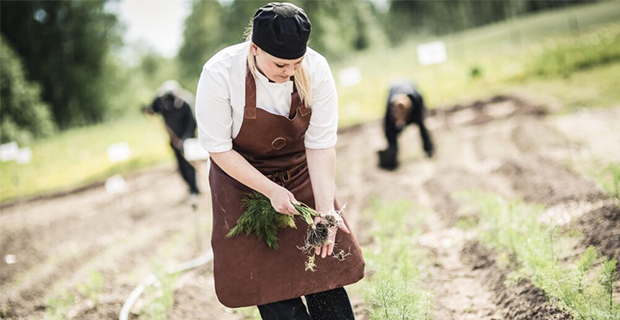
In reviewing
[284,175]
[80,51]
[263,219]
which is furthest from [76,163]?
[80,51]

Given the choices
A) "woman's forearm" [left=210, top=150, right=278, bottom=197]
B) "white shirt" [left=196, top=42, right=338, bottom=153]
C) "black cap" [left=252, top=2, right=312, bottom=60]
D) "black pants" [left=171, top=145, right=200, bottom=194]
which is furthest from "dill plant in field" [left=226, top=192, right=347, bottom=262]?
"black pants" [left=171, top=145, right=200, bottom=194]

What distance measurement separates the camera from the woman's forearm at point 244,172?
2.04 meters

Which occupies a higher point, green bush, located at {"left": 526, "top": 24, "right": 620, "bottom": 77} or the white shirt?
the white shirt

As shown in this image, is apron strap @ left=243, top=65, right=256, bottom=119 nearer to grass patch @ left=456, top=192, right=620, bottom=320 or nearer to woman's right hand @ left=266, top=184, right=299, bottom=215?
woman's right hand @ left=266, top=184, right=299, bottom=215

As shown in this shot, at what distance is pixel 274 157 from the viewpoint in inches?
88.0

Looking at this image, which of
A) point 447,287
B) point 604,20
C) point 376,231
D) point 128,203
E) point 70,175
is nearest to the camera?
point 447,287

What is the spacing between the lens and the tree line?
22.9 metres

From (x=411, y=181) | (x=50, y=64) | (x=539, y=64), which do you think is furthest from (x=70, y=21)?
(x=411, y=181)

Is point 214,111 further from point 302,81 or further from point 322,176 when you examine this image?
point 322,176

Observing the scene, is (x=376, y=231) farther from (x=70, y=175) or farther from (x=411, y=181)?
(x=70, y=175)

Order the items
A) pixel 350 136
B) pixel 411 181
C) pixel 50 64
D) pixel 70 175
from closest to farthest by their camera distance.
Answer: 1. pixel 411 181
2. pixel 350 136
3. pixel 70 175
4. pixel 50 64

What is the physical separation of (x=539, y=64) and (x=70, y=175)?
45.2 ft

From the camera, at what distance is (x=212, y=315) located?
3.66m

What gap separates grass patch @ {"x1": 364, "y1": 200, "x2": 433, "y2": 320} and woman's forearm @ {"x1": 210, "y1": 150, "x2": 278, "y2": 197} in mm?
1055
